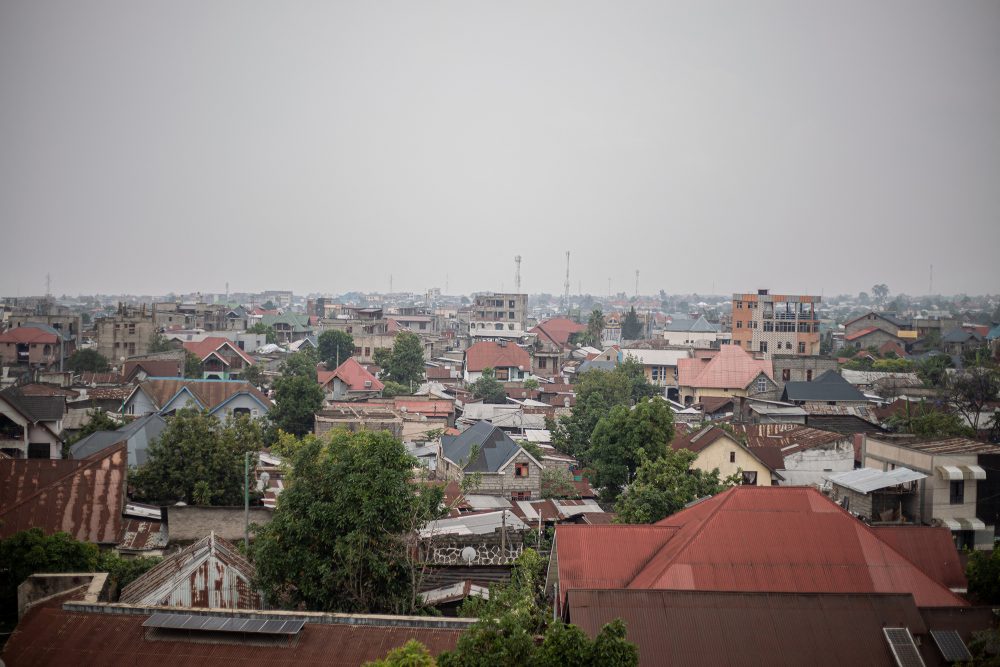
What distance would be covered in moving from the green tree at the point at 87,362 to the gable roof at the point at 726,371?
105 ft

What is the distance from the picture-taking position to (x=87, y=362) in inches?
2055

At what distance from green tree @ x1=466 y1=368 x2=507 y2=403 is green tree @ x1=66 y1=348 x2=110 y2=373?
69.4ft

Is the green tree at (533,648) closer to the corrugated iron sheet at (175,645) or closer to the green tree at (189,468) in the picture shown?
the corrugated iron sheet at (175,645)

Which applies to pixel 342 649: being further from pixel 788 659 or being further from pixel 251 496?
pixel 251 496

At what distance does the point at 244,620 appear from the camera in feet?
41.2

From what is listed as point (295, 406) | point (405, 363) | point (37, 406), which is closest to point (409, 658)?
point (37, 406)

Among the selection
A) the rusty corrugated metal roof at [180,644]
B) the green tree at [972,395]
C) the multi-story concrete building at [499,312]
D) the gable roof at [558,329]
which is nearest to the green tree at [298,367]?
the multi-story concrete building at [499,312]

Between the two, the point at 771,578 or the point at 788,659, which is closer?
the point at 788,659

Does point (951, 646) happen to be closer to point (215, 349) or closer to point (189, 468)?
point (189, 468)

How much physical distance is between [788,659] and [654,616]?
1.81 metres

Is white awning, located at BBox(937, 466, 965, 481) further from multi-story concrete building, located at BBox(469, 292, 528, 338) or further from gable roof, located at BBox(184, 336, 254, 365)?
multi-story concrete building, located at BBox(469, 292, 528, 338)

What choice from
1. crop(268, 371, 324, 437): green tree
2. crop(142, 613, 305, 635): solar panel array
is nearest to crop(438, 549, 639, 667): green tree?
crop(142, 613, 305, 635): solar panel array

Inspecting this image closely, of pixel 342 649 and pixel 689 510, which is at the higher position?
pixel 689 510

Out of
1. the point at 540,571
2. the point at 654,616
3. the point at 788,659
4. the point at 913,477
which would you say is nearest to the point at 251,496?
the point at 540,571
